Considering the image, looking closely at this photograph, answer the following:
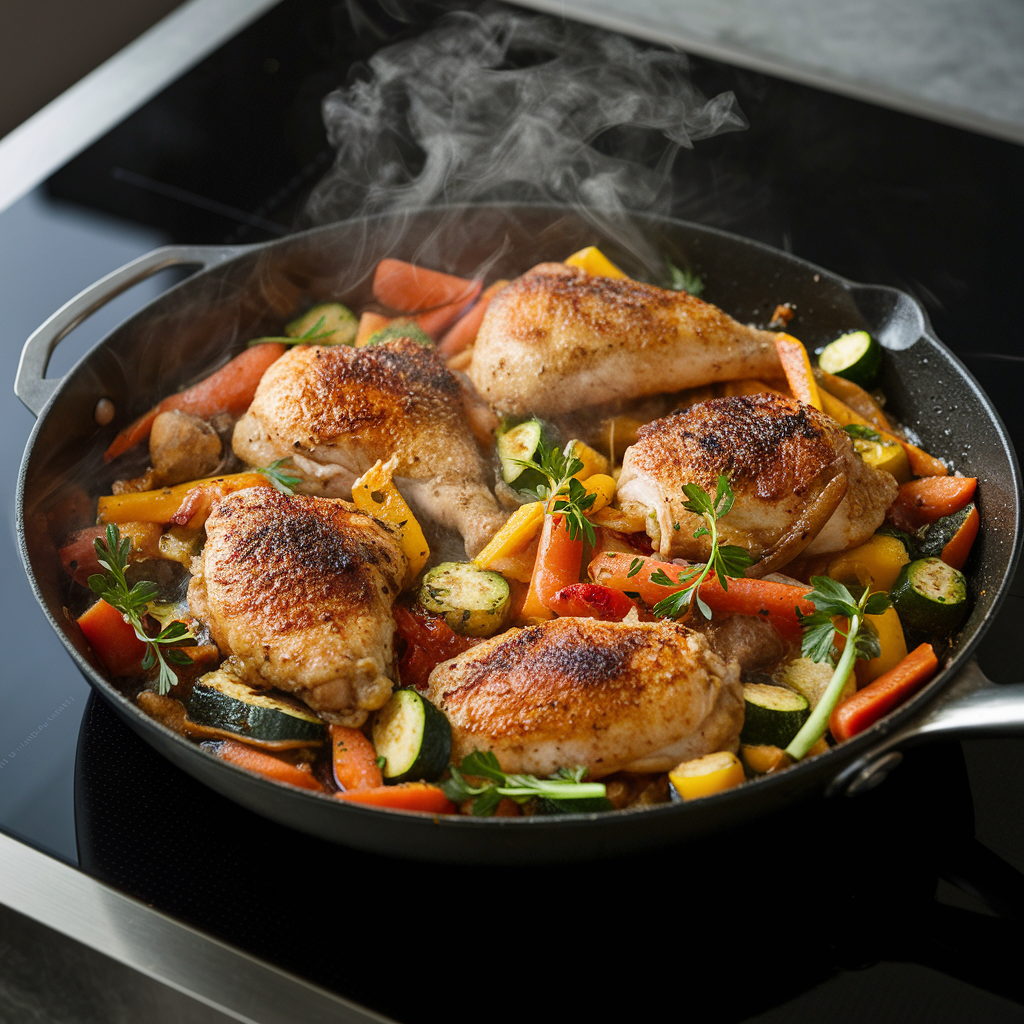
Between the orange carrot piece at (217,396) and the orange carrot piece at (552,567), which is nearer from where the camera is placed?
the orange carrot piece at (552,567)

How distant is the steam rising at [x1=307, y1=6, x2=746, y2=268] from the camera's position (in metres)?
3.24

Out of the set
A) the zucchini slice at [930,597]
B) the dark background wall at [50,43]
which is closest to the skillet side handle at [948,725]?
the zucchini slice at [930,597]

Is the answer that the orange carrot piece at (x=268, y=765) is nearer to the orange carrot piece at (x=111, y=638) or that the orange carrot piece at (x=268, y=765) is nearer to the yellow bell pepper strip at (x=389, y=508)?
the orange carrot piece at (x=111, y=638)

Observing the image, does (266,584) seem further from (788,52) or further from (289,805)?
(788,52)

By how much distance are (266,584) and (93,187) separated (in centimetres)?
232

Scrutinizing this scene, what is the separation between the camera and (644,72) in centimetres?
360

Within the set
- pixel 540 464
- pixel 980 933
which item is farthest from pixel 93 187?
pixel 980 933

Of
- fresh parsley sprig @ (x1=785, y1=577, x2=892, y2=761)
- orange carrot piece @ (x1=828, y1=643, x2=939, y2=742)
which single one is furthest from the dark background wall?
orange carrot piece @ (x1=828, y1=643, x2=939, y2=742)

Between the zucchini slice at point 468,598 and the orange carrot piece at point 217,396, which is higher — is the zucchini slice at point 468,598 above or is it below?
below

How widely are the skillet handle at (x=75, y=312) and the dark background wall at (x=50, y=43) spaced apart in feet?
10.5

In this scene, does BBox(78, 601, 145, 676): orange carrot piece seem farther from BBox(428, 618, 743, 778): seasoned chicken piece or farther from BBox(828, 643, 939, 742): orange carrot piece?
BBox(828, 643, 939, 742): orange carrot piece

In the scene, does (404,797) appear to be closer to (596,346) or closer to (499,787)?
(499,787)

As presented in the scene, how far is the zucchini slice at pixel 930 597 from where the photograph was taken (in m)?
2.14

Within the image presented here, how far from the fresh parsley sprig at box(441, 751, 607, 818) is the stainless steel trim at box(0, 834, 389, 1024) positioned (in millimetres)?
408
